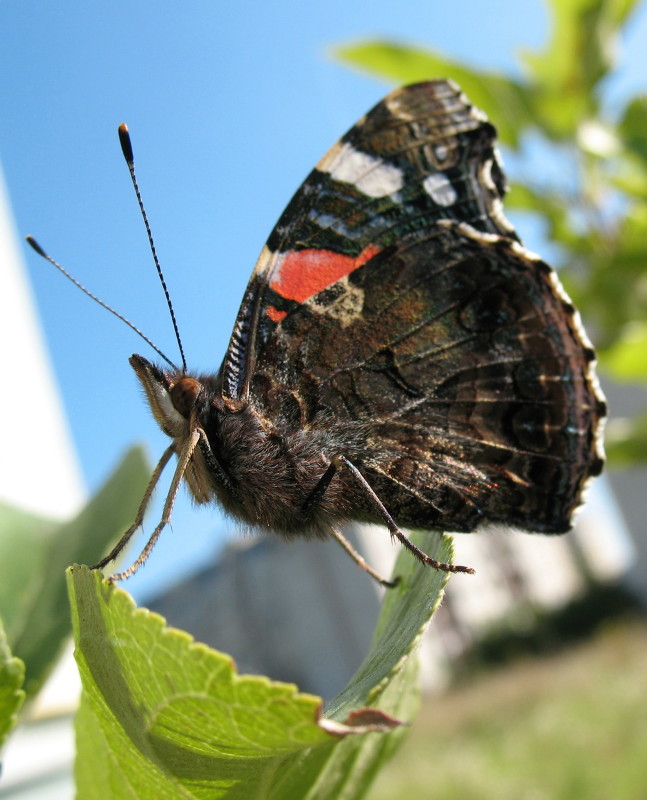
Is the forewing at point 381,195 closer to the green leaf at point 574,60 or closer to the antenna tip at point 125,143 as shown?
the antenna tip at point 125,143

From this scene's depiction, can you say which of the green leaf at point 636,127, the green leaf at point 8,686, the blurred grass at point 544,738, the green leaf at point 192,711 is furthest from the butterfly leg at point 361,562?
the blurred grass at point 544,738

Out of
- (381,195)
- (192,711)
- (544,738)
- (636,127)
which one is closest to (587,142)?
(636,127)

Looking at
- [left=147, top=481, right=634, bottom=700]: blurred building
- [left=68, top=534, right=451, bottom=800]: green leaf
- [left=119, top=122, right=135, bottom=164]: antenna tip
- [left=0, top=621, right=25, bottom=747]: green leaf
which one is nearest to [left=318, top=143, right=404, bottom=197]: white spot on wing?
[left=119, top=122, right=135, bottom=164]: antenna tip

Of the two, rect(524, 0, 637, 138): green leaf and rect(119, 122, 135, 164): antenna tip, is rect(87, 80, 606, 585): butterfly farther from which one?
rect(524, 0, 637, 138): green leaf

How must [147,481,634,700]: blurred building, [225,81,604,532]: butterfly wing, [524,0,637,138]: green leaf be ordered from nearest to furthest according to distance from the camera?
1. [225,81,604,532]: butterfly wing
2. [524,0,637,138]: green leaf
3. [147,481,634,700]: blurred building

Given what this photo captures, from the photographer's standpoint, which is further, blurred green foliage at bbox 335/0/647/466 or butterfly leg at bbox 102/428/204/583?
blurred green foliage at bbox 335/0/647/466

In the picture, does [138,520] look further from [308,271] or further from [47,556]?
[308,271]

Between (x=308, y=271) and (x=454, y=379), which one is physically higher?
(x=308, y=271)
